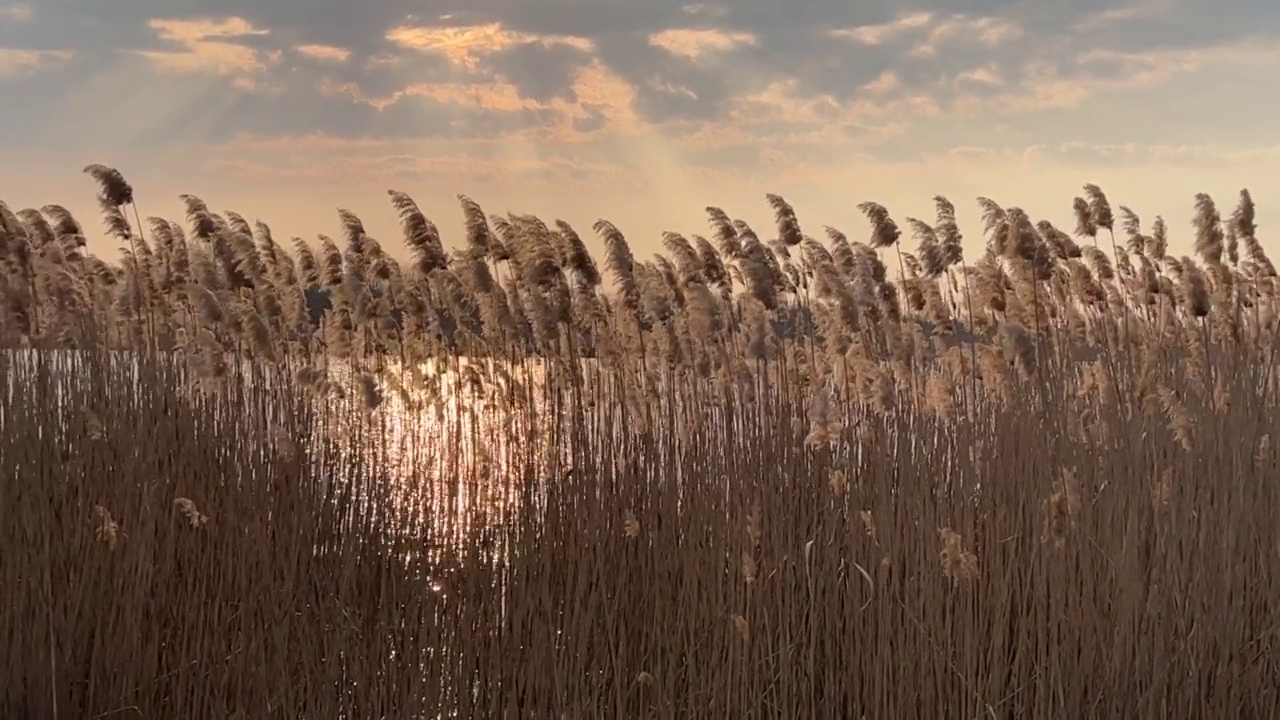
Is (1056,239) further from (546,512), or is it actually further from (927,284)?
(546,512)

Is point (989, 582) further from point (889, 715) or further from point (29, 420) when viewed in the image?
point (29, 420)

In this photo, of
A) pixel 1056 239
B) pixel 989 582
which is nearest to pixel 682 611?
pixel 989 582

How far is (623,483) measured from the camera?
4.44 metres

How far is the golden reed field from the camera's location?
3.57 metres

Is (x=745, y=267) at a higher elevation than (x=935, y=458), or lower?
higher

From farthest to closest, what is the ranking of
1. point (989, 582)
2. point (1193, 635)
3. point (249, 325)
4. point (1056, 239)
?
point (1056, 239)
point (249, 325)
point (989, 582)
point (1193, 635)

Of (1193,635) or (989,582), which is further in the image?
(989,582)

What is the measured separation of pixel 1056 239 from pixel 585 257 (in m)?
2.14

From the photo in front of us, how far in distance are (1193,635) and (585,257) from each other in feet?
7.90

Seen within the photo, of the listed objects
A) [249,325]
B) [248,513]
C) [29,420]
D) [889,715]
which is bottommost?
[889,715]

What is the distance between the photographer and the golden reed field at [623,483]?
357 cm

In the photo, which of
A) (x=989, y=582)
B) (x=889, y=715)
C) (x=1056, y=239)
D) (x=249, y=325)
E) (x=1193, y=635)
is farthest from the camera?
(x=1056, y=239)

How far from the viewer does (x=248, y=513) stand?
4547mm

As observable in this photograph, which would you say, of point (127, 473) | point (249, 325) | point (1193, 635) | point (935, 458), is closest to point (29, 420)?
point (127, 473)
